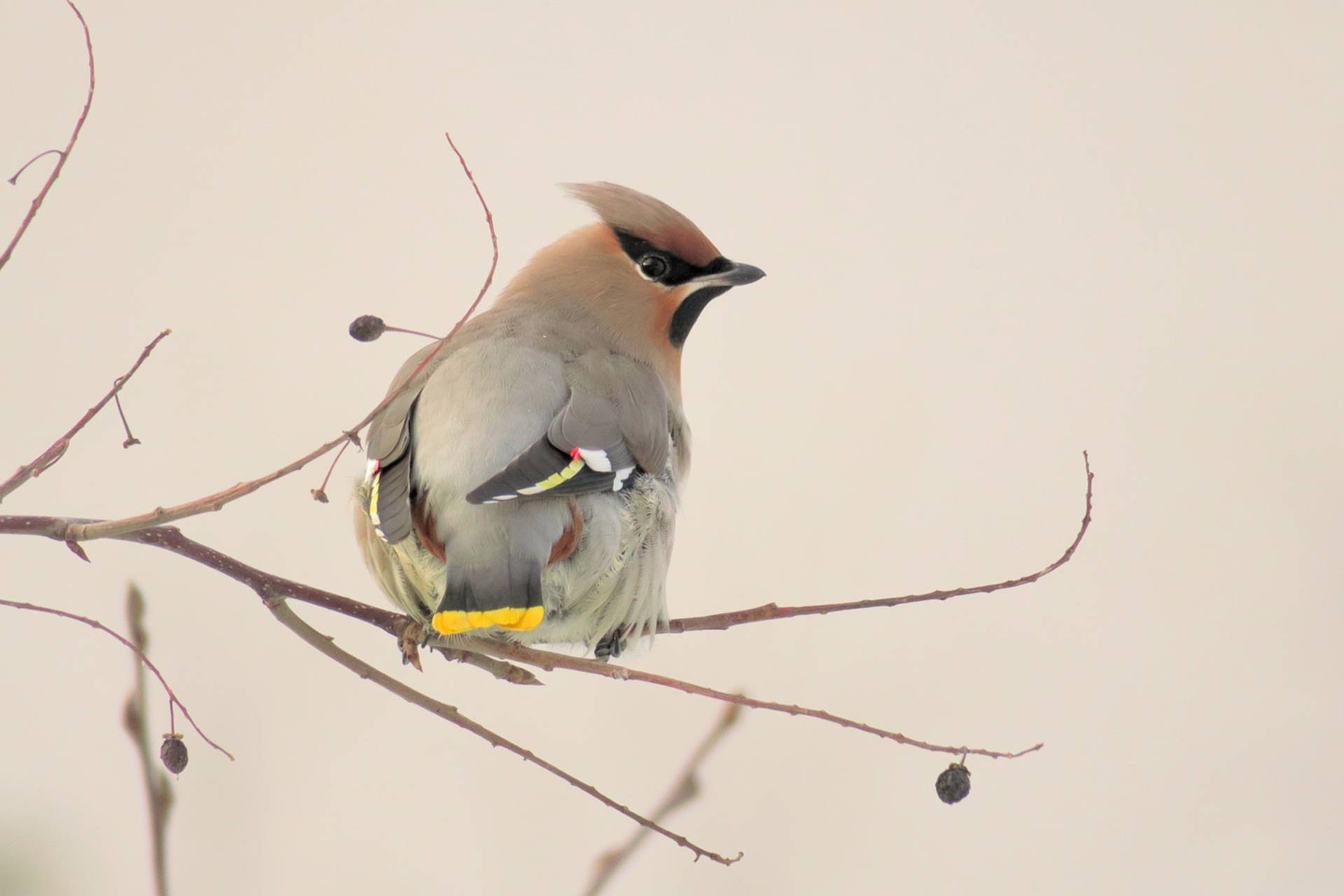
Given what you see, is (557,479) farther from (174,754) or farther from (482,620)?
(174,754)

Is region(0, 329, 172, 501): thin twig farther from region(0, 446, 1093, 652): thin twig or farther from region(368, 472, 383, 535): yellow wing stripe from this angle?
region(368, 472, 383, 535): yellow wing stripe

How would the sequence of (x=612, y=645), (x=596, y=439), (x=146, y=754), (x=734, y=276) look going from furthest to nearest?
(x=734, y=276), (x=612, y=645), (x=596, y=439), (x=146, y=754)

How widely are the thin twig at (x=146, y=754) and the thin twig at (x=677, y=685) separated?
1.62ft

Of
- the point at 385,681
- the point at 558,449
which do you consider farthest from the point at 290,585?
the point at 558,449

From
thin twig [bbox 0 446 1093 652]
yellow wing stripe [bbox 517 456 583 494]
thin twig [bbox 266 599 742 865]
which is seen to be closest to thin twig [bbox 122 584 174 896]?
thin twig [bbox 0 446 1093 652]

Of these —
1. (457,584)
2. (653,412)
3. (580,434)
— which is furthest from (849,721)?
(653,412)

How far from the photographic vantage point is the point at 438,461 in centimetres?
197

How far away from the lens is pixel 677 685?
1.49 m

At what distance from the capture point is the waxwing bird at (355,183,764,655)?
1.84m

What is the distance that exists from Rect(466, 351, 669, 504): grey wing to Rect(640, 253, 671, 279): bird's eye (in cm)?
20

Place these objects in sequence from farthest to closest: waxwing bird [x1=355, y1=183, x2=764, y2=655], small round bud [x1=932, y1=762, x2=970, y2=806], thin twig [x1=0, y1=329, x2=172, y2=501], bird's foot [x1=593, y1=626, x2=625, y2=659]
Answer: bird's foot [x1=593, y1=626, x2=625, y2=659], waxwing bird [x1=355, y1=183, x2=764, y2=655], small round bud [x1=932, y1=762, x2=970, y2=806], thin twig [x1=0, y1=329, x2=172, y2=501]

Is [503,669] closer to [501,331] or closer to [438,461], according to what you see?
[438,461]

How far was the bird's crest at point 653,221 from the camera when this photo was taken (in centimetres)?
257

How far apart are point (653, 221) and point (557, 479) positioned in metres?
0.82
